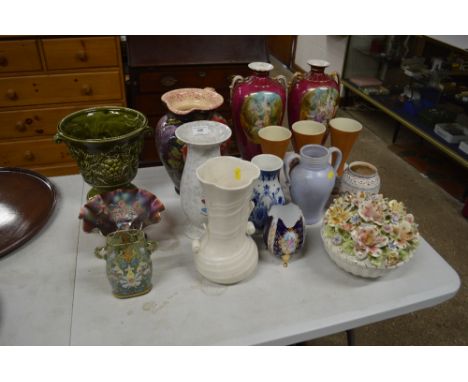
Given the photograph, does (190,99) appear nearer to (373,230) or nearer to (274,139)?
(274,139)

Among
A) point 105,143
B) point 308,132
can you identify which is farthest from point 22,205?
point 308,132

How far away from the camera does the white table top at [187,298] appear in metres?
0.79

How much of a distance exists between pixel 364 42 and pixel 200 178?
2685mm

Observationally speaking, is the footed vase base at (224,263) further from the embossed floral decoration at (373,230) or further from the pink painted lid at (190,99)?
the pink painted lid at (190,99)

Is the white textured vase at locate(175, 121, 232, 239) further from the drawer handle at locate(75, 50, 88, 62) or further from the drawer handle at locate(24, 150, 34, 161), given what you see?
A: the drawer handle at locate(24, 150, 34, 161)

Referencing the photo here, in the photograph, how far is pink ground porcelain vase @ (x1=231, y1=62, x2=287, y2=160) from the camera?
1.15 meters

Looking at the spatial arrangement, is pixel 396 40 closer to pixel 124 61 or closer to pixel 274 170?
pixel 124 61

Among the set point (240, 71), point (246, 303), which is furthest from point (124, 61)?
point (246, 303)

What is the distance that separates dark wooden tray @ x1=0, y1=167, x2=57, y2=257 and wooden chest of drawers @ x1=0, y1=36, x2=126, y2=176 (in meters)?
0.83

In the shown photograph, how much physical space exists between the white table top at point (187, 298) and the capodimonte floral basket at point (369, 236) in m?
0.07

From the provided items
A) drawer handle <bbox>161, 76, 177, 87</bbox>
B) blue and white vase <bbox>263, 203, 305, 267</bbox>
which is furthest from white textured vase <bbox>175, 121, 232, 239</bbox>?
drawer handle <bbox>161, 76, 177, 87</bbox>

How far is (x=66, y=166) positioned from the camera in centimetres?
217

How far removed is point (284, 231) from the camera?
3.03 feet

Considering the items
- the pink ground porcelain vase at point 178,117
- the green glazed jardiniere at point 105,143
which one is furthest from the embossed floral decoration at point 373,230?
the green glazed jardiniere at point 105,143
